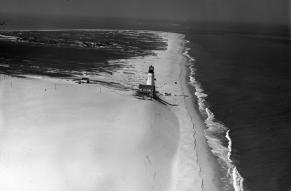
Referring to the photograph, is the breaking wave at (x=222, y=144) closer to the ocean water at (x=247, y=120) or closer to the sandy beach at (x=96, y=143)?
the ocean water at (x=247, y=120)

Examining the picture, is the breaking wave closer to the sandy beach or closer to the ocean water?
the ocean water

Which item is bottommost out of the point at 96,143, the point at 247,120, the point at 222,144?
the point at 222,144

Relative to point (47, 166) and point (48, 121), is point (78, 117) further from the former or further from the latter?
point (47, 166)

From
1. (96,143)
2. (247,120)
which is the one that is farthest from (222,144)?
(96,143)

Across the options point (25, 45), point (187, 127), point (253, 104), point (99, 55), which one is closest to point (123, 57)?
point (99, 55)

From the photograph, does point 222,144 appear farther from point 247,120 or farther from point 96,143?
point 96,143
